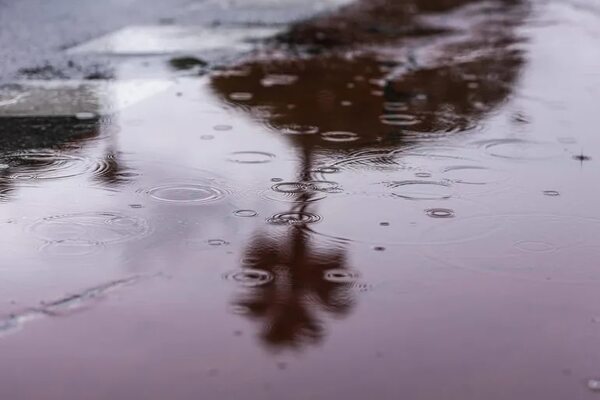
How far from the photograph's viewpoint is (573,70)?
7.09m

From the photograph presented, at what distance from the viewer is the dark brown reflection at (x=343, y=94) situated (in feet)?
9.93

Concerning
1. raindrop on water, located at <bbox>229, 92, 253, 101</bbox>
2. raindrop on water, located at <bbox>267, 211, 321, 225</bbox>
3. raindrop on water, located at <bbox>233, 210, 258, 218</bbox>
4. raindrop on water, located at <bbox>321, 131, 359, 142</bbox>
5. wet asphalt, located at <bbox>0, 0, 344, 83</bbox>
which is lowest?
raindrop on water, located at <bbox>267, 211, 321, 225</bbox>

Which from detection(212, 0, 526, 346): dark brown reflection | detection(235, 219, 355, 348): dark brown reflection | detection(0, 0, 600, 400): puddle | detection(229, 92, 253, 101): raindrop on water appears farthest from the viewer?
detection(229, 92, 253, 101): raindrop on water

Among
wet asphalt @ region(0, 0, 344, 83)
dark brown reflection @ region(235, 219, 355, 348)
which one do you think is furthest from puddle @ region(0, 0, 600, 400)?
wet asphalt @ region(0, 0, 344, 83)

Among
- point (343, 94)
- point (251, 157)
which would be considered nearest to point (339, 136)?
point (251, 157)

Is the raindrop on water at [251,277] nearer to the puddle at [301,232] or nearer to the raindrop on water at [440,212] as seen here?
the puddle at [301,232]

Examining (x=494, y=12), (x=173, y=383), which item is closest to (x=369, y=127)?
(x=173, y=383)

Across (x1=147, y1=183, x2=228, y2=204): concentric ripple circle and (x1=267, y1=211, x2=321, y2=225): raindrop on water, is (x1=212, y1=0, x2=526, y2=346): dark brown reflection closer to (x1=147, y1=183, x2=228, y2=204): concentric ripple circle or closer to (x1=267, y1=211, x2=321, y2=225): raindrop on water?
(x1=267, y1=211, x2=321, y2=225): raindrop on water

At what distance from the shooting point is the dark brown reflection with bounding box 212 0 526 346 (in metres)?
3.03

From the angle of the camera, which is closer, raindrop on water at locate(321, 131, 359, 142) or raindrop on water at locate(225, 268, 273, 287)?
raindrop on water at locate(225, 268, 273, 287)

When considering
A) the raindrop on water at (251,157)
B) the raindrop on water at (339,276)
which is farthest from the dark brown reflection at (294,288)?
the raindrop on water at (251,157)

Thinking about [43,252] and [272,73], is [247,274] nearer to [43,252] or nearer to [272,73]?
[43,252]

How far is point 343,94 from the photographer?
6.07 metres

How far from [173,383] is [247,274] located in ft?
2.47
